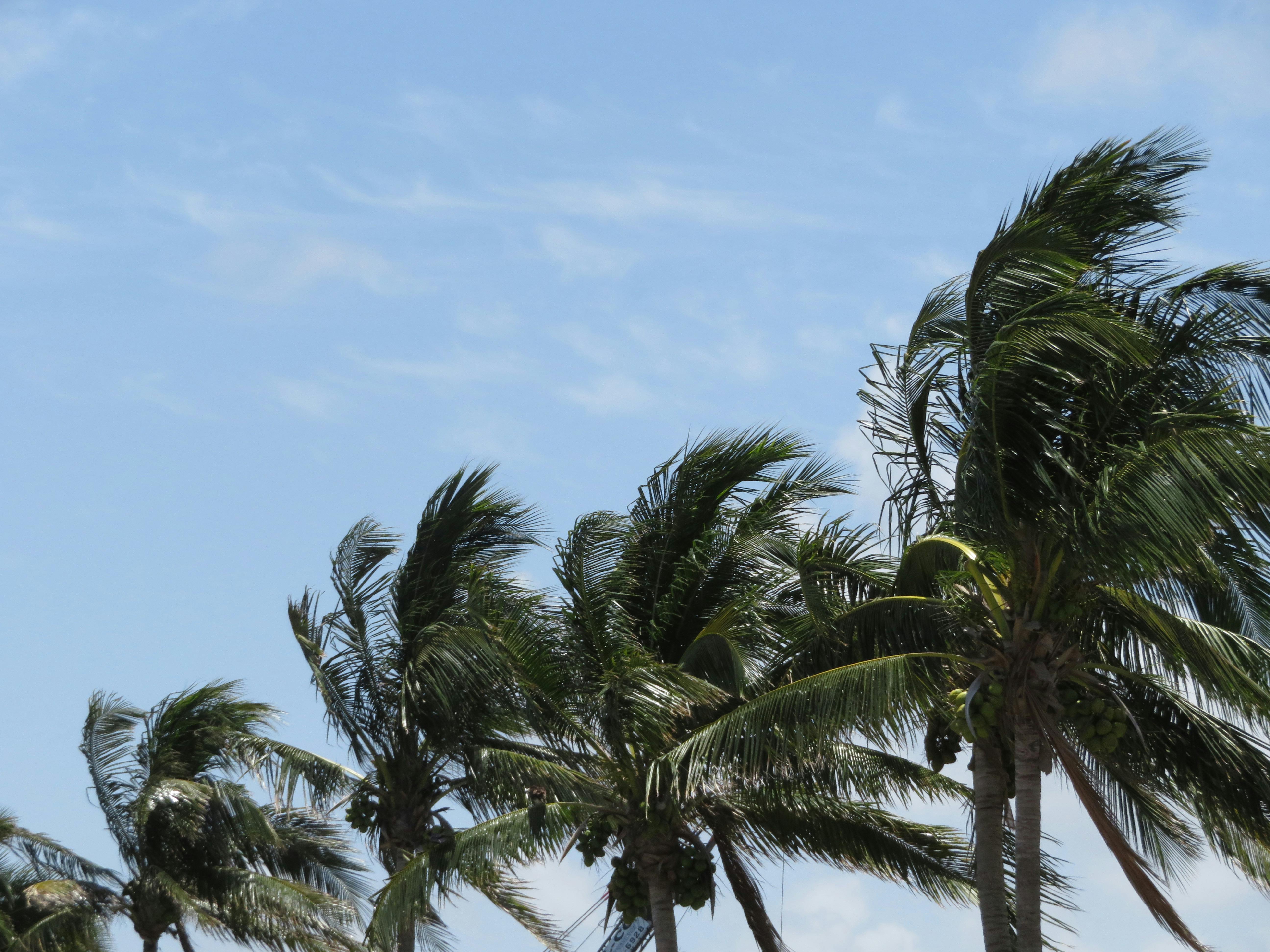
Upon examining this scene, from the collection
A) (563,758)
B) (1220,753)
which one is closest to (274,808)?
(563,758)

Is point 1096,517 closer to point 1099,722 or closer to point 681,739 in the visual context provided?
point 1099,722

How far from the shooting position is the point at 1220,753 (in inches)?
476

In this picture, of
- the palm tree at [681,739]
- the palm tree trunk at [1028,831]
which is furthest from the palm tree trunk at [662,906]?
the palm tree trunk at [1028,831]

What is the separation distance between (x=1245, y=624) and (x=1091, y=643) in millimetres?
1176

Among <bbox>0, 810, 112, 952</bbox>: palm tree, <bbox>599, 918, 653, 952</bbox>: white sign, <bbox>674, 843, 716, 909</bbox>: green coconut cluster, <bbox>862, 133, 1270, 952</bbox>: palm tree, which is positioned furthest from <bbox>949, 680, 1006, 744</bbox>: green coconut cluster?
<bbox>0, 810, 112, 952</bbox>: palm tree

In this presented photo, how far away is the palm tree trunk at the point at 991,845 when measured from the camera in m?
12.1

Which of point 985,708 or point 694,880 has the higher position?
point 985,708

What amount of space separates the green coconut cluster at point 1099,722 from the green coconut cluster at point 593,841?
5053mm

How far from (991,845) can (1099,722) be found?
151cm

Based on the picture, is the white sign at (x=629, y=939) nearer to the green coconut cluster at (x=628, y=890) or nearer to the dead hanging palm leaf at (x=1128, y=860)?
the green coconut cluster at (x=628, y=890)

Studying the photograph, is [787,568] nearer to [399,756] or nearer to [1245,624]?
[1245,624]

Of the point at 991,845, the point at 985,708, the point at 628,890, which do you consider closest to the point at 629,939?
the point at 628,890

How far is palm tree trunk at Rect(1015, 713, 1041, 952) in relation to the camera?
11.5 m

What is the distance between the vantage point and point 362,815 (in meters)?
18.0
